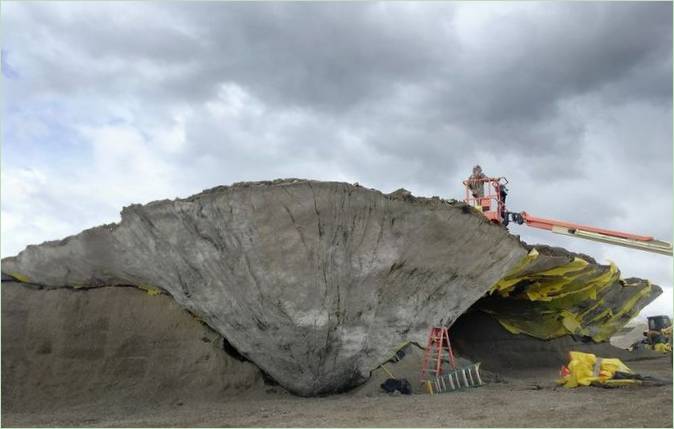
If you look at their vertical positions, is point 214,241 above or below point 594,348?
above

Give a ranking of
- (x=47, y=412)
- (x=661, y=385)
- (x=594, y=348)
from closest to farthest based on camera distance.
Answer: (x=661, y=385), (x=47, y=412), (x=594, y=348)

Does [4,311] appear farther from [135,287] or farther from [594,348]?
[594,348]

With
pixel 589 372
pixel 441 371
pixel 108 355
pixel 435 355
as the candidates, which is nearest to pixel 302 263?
pixel 435 355

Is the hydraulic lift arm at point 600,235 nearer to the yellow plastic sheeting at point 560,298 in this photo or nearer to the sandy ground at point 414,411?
the yellow plastic sheeting at point 560,298

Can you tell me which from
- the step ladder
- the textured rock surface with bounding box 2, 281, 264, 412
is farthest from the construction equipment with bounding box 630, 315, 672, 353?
the textured rock surface with bounding box 2, 281, 264, 412

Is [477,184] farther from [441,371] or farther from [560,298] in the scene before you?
[441,371]

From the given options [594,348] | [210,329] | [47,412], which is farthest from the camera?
[594,348]

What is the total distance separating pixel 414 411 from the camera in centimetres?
797

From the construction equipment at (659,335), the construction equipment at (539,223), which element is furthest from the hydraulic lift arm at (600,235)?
the construction equipment at (659,335)

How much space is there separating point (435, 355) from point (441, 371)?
31cm

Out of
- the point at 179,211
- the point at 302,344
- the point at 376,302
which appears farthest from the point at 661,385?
the point at 179,211

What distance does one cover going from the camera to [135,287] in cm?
1184

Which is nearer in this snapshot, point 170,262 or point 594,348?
Result: point 170,262

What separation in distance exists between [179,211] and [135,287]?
3.11 m
